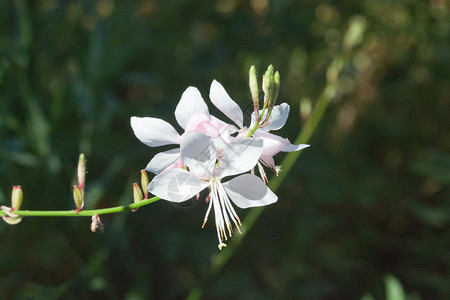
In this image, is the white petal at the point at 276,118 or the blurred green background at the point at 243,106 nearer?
the white petal at the point at 276,118

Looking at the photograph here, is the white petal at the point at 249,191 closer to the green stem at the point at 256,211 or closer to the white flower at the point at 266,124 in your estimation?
the white flower at the point at 266,124

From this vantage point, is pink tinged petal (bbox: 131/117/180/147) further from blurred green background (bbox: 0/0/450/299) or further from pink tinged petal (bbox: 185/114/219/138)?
blurred green background (bbox: 0/0/450/299)

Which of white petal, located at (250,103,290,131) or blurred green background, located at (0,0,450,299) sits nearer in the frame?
white petal, located at (250,103,290,131)

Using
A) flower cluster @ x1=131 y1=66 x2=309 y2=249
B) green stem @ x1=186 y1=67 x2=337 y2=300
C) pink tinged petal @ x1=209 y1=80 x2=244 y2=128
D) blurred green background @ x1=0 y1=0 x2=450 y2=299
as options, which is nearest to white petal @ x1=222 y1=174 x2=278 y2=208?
flower cluster @ x1=131 y1=66 x2=309 y2=249

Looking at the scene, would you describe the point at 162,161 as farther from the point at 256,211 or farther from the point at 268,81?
the point at 256,211

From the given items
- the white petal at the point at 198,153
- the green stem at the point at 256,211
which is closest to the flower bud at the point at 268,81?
the white petal at the point at 198,153

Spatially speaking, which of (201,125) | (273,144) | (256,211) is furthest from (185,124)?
(256,211)

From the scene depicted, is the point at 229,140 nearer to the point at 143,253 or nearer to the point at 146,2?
the point at 143,253

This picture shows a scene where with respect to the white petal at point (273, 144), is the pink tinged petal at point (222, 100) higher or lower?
higher
